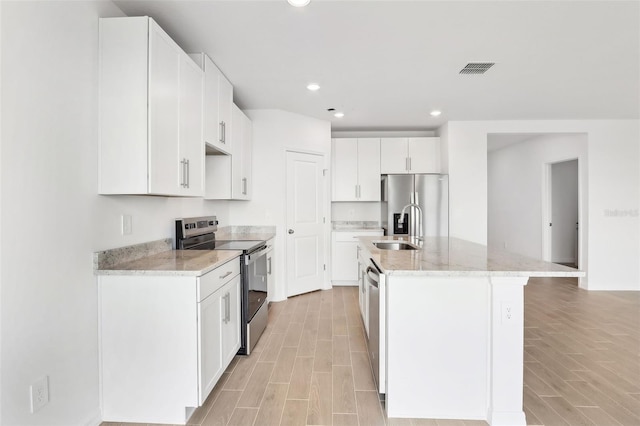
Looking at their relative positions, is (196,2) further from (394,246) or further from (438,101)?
(438,101)

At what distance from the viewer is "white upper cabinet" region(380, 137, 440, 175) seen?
4945 millimetres

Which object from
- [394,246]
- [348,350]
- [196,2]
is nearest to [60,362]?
[348,350]

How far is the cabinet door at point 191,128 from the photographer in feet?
7.00

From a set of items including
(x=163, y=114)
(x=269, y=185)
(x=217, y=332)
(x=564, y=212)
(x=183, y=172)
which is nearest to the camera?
(x=163, y=114)

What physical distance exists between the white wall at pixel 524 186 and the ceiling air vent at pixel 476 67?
304 centimetres

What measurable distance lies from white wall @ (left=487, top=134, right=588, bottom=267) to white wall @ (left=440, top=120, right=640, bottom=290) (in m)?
0.16

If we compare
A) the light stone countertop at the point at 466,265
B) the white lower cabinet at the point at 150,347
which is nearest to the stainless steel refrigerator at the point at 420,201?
the light stone countertop at the point at 466,265

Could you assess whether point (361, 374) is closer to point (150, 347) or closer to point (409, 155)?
point (150, 347)

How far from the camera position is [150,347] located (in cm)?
174

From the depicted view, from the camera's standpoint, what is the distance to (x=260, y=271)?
293 cm

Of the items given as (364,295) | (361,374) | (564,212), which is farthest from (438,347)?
(564,212)

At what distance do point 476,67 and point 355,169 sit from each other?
7.76ft

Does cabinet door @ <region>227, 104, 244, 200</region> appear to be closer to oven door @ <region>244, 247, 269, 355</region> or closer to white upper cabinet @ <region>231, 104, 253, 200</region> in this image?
white upper cabinet @ <region>231, 104, 253, 200</region>

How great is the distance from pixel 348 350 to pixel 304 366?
45 centimetres
